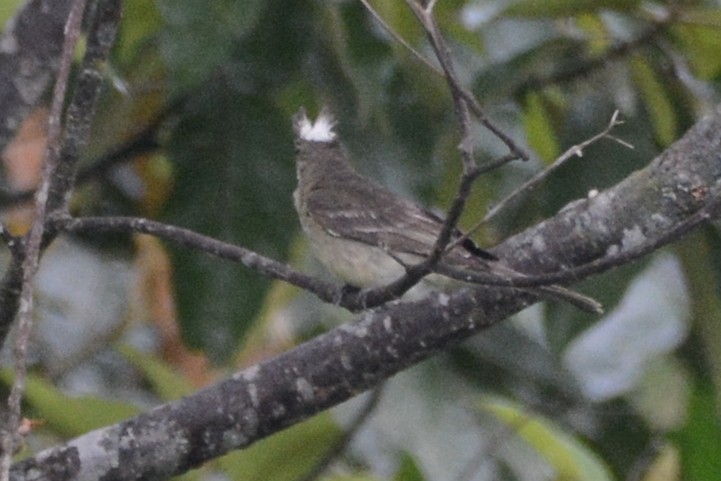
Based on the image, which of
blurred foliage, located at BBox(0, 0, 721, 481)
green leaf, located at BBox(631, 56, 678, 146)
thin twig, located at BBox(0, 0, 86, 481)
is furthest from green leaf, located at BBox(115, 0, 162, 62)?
thin twig, located at BBox(0, 0, 86, 481)

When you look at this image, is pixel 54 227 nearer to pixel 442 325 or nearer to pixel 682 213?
pixel 442 325

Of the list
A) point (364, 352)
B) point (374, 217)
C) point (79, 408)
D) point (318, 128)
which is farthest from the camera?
point (318, 128)

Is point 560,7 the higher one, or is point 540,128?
point 560,7

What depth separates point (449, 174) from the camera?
3.19 meters

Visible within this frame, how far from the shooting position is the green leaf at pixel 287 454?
3000mm

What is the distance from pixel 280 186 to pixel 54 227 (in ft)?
3.34

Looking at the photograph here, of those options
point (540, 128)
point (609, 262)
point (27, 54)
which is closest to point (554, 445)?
point (540, 128)

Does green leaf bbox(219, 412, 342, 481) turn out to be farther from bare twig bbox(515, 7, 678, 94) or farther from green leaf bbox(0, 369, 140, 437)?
bare twig bbox(515, 7, 678, 94)

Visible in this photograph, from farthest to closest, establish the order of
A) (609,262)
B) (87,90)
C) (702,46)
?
1. (702,46)
2. (87,90)
3. (609,262)

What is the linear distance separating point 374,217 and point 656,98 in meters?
0.65

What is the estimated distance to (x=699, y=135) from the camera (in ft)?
7.98

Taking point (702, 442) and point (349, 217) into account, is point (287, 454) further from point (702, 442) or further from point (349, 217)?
point (702, 442)

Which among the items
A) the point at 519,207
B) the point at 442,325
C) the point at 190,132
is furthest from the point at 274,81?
the point at 442,325

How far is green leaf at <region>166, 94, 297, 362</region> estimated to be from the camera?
3141 millimetres
